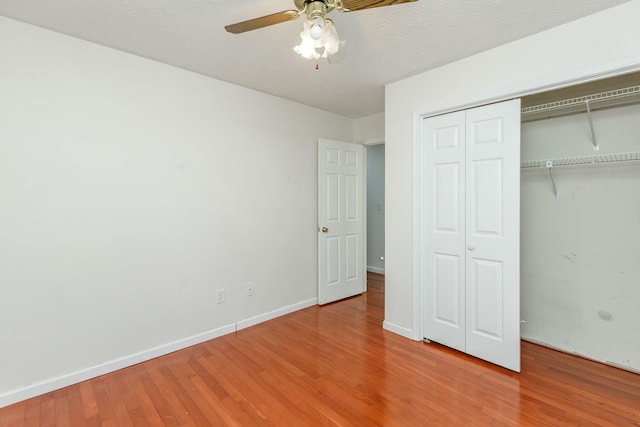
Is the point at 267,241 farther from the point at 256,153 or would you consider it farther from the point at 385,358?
the point at 385,358

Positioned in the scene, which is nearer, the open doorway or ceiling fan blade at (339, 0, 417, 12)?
ceiling fan blade at (339, 0, 417, 12)

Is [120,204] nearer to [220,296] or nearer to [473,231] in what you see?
A: [220,296]

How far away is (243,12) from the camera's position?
6.17 ft

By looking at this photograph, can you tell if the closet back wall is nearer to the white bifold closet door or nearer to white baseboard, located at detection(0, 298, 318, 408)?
the white bifold closet door

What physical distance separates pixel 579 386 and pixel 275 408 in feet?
6.91

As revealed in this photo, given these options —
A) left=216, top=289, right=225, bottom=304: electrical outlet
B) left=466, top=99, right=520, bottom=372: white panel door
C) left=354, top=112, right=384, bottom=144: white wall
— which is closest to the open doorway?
left=354, top=112, right=384, bottom=144: white wall

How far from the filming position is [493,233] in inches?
95.3

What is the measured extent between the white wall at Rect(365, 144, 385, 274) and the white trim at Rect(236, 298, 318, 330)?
2.06 metres

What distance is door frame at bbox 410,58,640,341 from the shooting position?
6.28 feet

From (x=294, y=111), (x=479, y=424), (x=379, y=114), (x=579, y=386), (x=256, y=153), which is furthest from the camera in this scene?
(x=379, y=114)

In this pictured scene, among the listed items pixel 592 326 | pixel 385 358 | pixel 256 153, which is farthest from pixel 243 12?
pixel 592 326

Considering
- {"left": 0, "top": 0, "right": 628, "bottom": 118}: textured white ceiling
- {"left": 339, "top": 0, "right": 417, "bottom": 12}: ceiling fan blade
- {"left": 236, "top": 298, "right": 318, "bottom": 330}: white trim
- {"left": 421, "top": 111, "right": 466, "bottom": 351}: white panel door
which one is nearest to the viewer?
{"left": 339, "top": 0, "right": 417, "bottom": 12}: ceiling fan blade

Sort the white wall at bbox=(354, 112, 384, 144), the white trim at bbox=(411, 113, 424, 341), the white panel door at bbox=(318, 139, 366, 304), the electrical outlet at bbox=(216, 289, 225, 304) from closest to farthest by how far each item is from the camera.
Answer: the white trim at bbox=(411, 113, 424, 341) → the electrical outlet at bbox=(216, 289, 225, 304) → the white panel door at bbox=(318, 139, 366, 304) → the white wall at bbox=(354, 112, 384, 144)

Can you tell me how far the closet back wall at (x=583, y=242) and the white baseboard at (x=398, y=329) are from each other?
1.08m
